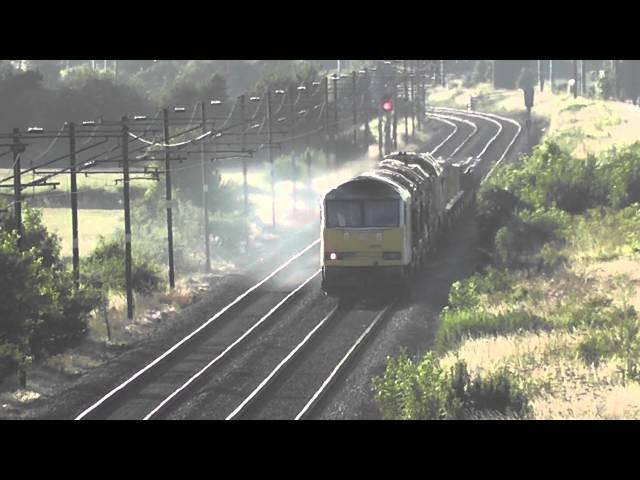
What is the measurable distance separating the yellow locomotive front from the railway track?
1.02 meters

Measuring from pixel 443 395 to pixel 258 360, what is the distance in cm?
703

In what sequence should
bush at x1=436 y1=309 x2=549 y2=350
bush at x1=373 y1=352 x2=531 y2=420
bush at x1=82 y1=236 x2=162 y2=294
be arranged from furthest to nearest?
bush at x1=82 y1=236 x2=162 y2=294
bush at x1=436 y1=309 x2=549 y2=350
bush at x1=373 y1=352 x2=531 y2=420

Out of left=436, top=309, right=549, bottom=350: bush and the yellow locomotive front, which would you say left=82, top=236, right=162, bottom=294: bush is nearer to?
the yellow locomotive front

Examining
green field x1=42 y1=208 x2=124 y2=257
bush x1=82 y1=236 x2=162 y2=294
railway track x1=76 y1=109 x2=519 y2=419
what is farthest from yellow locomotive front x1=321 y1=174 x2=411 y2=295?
green field x1=42 y1=208 x2=124 y2=257

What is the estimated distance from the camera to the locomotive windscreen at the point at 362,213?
31859 millimetres

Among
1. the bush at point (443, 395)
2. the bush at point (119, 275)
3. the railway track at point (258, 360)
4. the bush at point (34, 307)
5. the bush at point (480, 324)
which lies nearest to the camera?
the bush at point (443, 395)

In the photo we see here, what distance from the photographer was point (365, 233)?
31812 mm

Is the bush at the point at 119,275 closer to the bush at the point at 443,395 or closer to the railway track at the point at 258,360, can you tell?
the railway track at the point at 258,360

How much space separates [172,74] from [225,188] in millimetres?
87330

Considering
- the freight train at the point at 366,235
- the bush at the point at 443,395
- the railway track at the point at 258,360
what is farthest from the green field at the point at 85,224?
the bush at the point at 443,395

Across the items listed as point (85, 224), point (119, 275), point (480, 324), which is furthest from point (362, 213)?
point (85, 224)

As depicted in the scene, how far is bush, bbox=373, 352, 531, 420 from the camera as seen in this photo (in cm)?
2036

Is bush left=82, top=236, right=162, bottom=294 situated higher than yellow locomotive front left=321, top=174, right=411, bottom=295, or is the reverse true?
yellow locomotive front left=321, top=174, right=411, bottom=295

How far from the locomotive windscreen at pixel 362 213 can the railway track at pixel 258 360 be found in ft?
7.79
